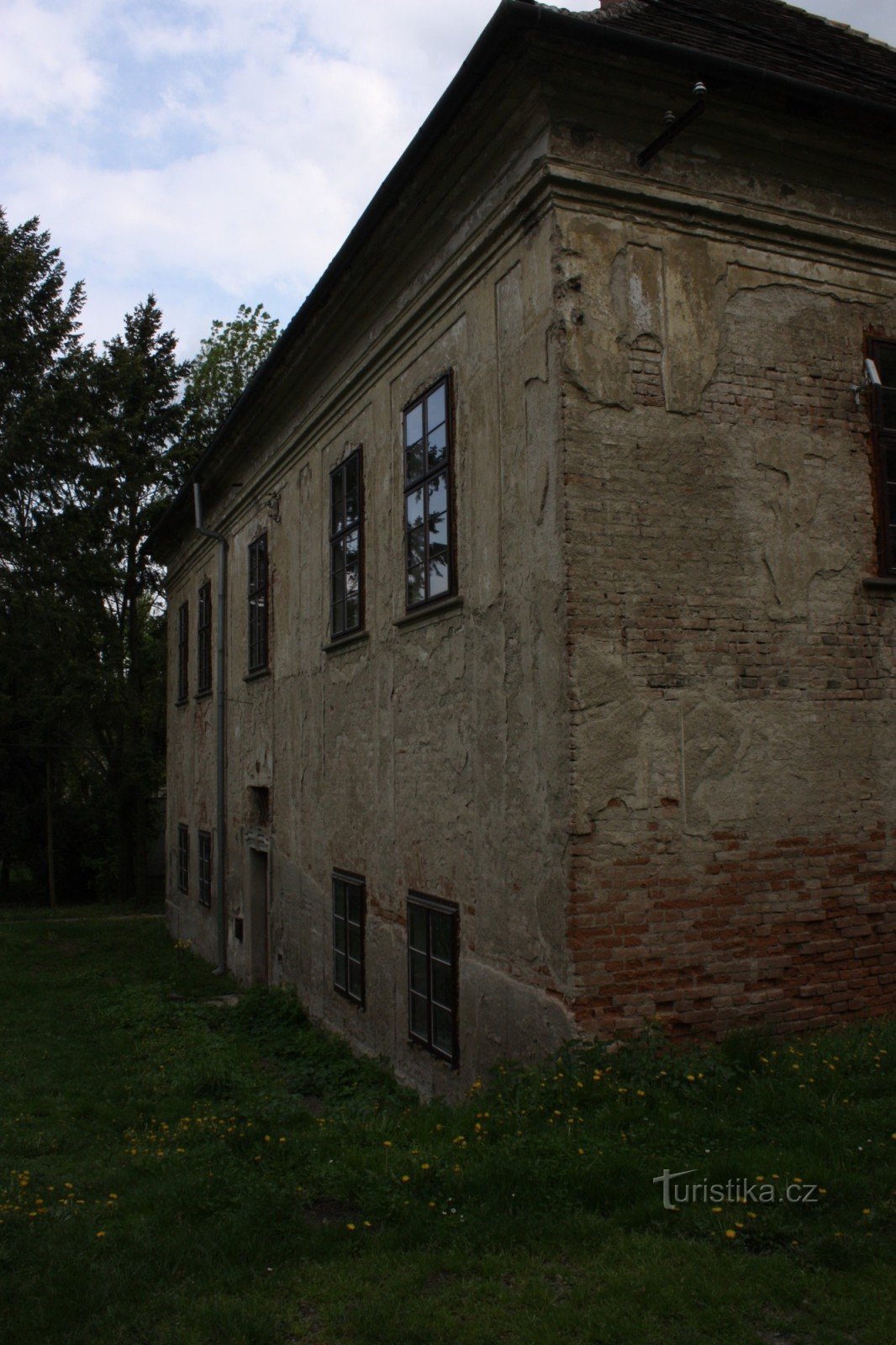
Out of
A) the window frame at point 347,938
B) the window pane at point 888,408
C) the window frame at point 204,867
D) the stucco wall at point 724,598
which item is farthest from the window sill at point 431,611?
the window frame at point 204,867

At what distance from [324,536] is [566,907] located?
18.5 feet

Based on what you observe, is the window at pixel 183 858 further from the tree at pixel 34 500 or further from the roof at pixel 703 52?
the roof at pixel 703 52

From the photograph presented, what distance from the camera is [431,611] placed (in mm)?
7715

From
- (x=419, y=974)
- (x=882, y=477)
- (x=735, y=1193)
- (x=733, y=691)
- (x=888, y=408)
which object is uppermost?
(x=888, y=408)

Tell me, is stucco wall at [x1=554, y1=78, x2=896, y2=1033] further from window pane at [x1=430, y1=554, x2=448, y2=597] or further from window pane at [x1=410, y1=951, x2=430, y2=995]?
window pane at [x1=410, y1=951, x2=430, y2=995]

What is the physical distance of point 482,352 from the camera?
721 centimetres

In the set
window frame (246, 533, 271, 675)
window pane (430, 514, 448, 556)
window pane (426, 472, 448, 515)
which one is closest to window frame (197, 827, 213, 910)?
window frame (246, 533, 271, 675)

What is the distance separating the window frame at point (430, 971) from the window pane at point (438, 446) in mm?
3196

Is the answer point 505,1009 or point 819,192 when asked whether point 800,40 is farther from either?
point 505,1009

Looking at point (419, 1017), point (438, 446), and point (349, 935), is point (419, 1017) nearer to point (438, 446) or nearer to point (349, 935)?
point (349, 935)

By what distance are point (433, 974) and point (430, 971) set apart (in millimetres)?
45

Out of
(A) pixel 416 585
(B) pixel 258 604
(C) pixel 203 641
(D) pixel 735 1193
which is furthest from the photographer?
(C) pixel 203 641

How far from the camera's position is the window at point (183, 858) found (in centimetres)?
1758

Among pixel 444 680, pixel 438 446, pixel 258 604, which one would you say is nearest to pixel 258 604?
pixel 258 604
